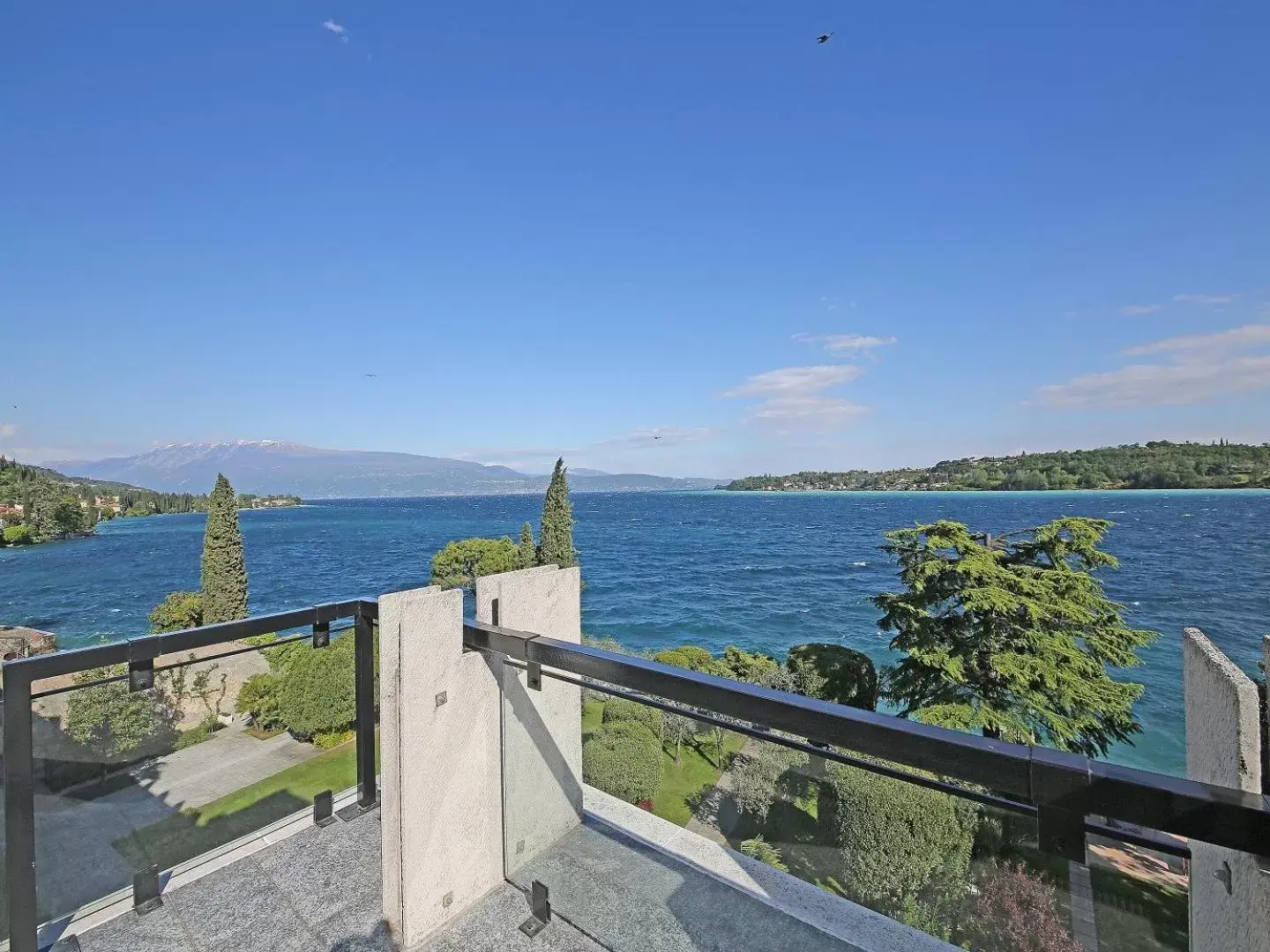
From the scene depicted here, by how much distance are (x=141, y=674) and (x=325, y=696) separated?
177 centimetres

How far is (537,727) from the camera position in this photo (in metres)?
2.31

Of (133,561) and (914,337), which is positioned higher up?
(914,337)

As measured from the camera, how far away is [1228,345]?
130 feet

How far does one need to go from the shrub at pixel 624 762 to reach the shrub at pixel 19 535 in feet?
254

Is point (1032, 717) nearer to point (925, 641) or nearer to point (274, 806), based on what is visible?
point (925, 641)

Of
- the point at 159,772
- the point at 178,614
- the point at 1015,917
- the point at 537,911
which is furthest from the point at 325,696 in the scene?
the point at 178,614

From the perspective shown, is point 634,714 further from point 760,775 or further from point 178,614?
point 178,614

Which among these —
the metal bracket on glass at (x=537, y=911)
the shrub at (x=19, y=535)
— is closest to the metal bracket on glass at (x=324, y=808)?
the metal bracket on glass at (x=537, y=911)

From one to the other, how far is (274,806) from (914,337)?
32511mm

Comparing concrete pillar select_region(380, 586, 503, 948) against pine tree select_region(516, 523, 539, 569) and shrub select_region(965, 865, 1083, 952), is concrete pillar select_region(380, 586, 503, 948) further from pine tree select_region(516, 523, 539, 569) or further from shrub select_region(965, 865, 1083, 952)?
pine tree select_region(516, 523, 539, 569)

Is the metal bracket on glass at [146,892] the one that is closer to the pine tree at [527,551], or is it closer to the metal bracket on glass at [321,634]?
the metal bracket on glass at [321,634]

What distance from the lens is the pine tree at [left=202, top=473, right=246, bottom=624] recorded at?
71.1 ft

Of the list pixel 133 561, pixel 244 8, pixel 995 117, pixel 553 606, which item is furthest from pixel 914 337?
pixel 133 561

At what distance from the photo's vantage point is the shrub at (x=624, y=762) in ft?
8.14
